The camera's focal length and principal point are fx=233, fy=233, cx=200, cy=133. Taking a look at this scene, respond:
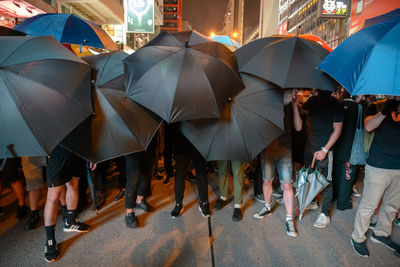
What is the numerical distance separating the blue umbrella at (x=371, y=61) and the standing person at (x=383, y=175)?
3.35 ft

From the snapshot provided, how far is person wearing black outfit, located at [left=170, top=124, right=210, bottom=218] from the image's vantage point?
3.62 metres

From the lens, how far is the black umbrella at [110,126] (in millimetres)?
2459

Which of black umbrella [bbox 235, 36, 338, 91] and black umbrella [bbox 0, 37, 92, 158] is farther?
black umbrella [bbox 235, 36, 338, 91]

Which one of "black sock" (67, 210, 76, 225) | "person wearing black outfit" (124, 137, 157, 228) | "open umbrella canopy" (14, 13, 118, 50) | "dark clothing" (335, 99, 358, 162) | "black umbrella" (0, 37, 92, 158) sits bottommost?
"black sock" (67, 210, 76, 225)

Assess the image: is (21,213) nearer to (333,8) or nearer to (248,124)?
(248,124)

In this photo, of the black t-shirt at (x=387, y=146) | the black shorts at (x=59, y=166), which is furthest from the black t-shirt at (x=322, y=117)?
the black shorts at (x=59, y=166)

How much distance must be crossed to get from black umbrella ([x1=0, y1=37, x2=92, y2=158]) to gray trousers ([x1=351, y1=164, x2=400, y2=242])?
350 cm

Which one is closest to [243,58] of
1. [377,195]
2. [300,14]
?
[377,195]

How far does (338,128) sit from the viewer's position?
3.33 meters

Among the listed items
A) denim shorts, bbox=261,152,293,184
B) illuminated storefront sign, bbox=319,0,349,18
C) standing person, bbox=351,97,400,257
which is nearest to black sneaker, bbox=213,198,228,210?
denim shorts, bbox=261,152,293,184

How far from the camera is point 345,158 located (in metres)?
4.08

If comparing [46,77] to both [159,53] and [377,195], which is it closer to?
[159,53]

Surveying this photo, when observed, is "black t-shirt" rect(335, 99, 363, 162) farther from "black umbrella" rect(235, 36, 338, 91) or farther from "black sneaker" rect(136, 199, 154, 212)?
"black sneaker" rect(136, 199, 154, 212)

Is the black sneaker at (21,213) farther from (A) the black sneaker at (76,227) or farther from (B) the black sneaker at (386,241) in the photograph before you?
(B) the black sneaker at (386,241)
